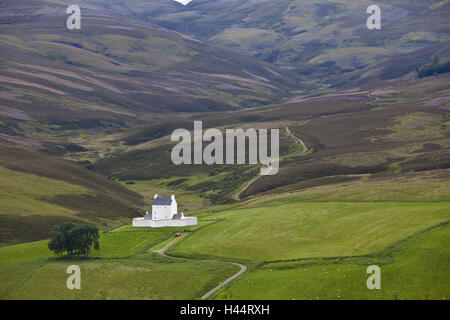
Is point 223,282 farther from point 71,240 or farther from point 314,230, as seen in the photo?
point 71,240

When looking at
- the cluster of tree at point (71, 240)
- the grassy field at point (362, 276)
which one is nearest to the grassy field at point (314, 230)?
the grassy field at point (362, 276)

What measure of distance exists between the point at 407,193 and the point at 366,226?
63.4 ft

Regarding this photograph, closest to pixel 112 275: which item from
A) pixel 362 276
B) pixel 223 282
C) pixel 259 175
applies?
pixel 223 282

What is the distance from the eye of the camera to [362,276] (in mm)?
47219

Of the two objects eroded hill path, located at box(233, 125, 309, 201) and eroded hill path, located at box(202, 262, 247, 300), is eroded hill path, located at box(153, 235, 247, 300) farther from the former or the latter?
eroded hill path, located at box(233, 125, 309, 201)

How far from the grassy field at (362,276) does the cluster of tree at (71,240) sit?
25.0 m

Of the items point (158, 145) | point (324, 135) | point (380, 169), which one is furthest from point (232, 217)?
point (158, 145)

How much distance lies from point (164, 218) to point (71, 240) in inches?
856

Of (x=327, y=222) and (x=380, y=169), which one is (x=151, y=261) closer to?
(x=327, y=222)

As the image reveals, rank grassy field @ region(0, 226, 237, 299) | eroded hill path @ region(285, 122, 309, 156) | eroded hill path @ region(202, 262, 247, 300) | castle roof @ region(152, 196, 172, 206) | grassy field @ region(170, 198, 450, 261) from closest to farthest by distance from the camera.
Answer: eroded hill path @ region(202, 262, 247, 300), grassy field @ region(0, 226, 237, 299), grassy field @ region(170, 198, 450, 261), castle roof @ region(152, 196, 172, 206), eroded hill path @ region(285, 122, 309, 156)

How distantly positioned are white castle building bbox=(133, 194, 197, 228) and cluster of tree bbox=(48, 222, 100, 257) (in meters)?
16.3

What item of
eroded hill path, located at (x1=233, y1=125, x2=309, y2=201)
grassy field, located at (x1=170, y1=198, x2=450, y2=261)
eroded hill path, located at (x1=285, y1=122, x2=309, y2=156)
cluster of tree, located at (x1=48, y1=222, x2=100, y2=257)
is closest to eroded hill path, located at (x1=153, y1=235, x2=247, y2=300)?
grassy field, located at (x1=170, y1=198, x2=450, y2=261)

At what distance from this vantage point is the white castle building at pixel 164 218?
84.1 metres

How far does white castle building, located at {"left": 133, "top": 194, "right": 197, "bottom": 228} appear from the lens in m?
84.1
